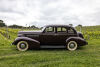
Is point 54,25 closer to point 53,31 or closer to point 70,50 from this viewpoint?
point 53,31

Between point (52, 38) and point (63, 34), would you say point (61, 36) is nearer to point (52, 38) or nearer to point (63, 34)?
point (63, 34)

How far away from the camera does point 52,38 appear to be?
8094 millimetres

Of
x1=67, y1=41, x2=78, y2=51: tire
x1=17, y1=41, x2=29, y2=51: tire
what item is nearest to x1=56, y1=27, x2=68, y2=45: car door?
x1=67, y1=41, x2=78, y2=51: tire

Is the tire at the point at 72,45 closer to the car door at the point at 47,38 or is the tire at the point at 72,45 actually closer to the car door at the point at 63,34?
the car door at the point at 63,34

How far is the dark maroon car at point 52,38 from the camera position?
794 cm

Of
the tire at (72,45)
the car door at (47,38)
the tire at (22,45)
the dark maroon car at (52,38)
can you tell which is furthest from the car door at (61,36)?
the tire at (22,45)

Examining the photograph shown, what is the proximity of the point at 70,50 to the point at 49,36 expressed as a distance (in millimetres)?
1770

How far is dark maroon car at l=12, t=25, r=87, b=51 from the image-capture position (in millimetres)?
7938

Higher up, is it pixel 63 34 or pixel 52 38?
pixel 63 34

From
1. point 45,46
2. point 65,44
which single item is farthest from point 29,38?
point 65,44

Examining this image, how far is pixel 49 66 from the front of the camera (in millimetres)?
4883

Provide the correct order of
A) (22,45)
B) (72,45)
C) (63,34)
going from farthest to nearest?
(63,34) < (72,45) < (22,45)

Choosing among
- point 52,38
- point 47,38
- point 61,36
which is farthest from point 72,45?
point 47,38

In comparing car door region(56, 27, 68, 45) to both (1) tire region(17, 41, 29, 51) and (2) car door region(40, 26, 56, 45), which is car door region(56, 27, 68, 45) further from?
(1) tire region(17, 41, 29, 51)
